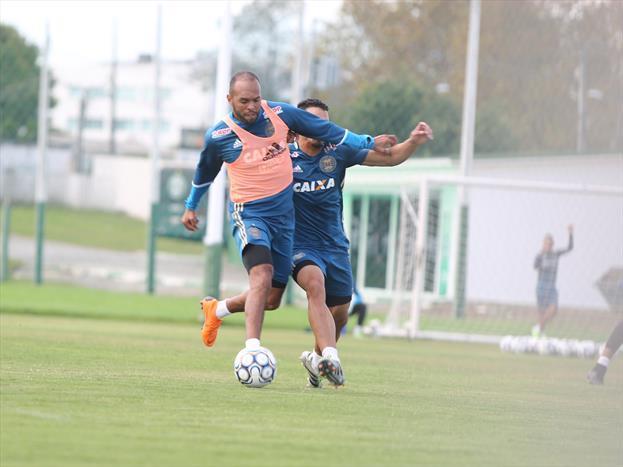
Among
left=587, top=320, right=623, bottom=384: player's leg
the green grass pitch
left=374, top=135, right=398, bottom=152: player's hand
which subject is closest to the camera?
the green grass pitch

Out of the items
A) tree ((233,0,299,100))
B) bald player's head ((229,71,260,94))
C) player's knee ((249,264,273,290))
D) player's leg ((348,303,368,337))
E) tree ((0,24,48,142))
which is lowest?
player's leg ((348,303,368,337))

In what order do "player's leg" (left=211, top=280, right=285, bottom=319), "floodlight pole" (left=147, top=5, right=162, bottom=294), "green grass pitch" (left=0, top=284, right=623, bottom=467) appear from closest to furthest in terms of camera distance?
1. "green grass pitch" (left=0, top=284, right=623, bottom=467)
2. "player's leg" (left=211, top=280, right=285, bottom=319)
3. "floodlight pole" (left=147, top=5, right=162, bottom=294)

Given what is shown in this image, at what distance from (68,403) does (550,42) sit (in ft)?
83.3

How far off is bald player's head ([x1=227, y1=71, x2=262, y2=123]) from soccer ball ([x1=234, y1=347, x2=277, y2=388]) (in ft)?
5.37

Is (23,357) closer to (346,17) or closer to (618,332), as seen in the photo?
(618,332)

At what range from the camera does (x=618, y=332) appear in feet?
39.2

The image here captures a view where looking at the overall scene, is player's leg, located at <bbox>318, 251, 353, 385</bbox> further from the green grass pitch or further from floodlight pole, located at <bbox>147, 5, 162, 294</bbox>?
floodlight pole, located at <bbox>147, 5, 162, 294</bbox>

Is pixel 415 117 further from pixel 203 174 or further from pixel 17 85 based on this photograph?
pixel 203 174

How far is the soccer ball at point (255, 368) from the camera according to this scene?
27.7 ft

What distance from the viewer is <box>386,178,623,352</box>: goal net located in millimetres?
21406

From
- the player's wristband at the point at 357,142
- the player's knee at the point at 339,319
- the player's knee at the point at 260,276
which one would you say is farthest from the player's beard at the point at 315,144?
the player's knee at the point at 339,319

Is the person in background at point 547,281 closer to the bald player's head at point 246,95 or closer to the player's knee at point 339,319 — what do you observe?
the player's knee at point 339,319

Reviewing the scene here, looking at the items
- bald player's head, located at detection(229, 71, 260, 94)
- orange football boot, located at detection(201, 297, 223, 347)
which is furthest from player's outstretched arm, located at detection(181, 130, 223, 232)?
orange football boot, located at detection(201, 297, 223, 347)

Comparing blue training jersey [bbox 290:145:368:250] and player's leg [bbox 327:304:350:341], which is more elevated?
blue training jersey [bbox 290:145:368:250]
